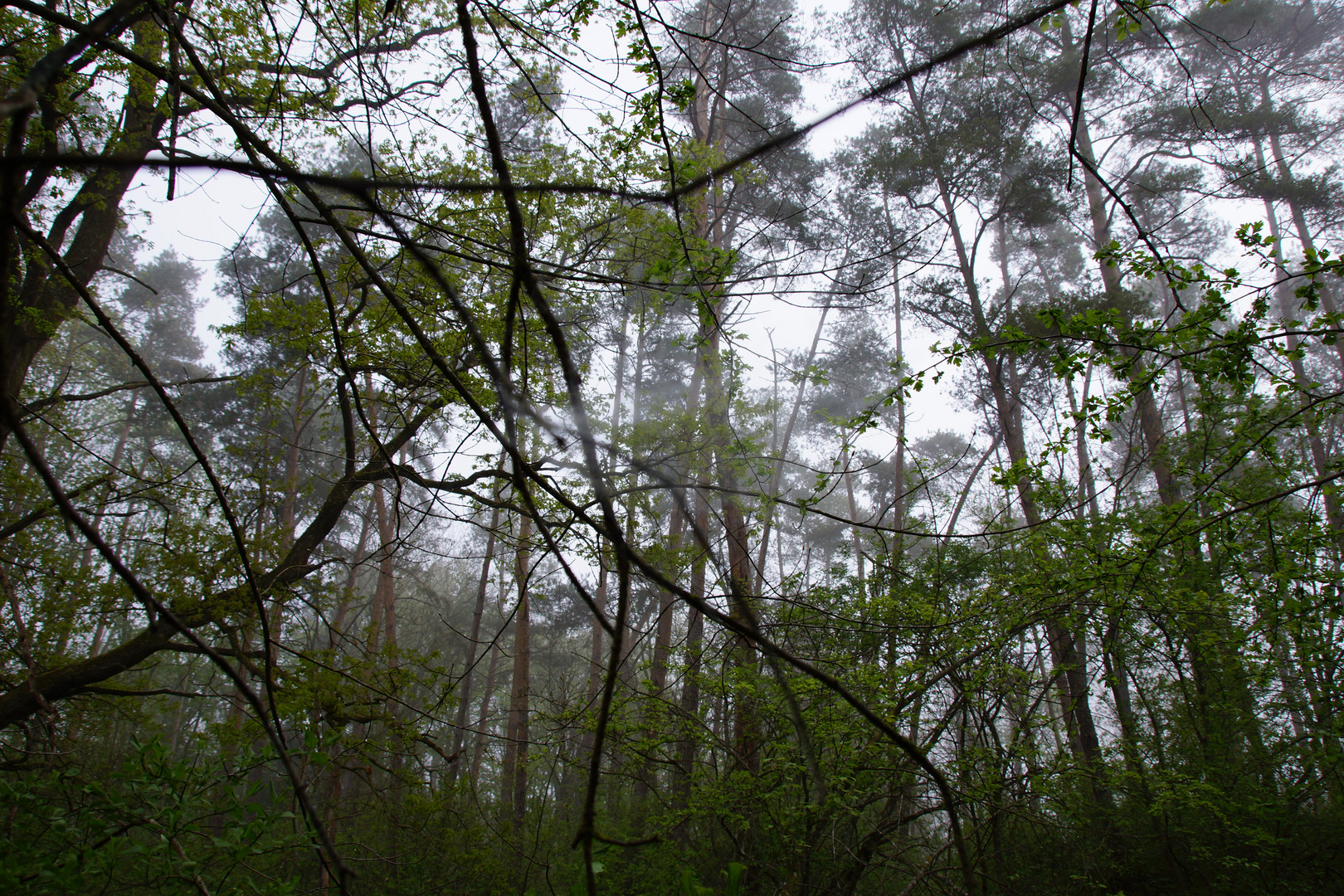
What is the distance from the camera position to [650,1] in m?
1.29

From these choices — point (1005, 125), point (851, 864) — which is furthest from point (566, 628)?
point (1005, 125)

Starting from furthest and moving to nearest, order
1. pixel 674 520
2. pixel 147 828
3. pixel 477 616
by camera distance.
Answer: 1. pixel 674 520
2. pixel 477 616
3. pixel 147 828

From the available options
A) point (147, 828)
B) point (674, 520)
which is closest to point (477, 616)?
point (674, 520)

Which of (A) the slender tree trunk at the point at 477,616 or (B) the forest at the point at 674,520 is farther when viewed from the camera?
(A) the slender tree trunk at the point at 477,616

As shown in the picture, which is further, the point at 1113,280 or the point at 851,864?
the point at 1113,280

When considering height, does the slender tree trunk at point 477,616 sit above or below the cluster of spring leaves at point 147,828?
above

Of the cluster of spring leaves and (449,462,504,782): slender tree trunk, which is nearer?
the cluster of spring leaves

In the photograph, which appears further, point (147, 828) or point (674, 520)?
point (674, 520)

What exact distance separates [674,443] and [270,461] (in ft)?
13.3

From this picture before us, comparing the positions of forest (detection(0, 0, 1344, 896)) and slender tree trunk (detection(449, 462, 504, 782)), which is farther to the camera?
slender tree trunk (detection(449, 462, 504, 782))

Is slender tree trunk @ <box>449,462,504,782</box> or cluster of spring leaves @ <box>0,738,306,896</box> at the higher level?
slender tree trunk @ <box>449,462,504,782</box>

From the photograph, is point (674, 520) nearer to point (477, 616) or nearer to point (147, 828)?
point (477, 616)

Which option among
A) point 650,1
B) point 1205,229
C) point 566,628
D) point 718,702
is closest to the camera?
point 650,1

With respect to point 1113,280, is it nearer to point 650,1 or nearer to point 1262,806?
point 1262,806
